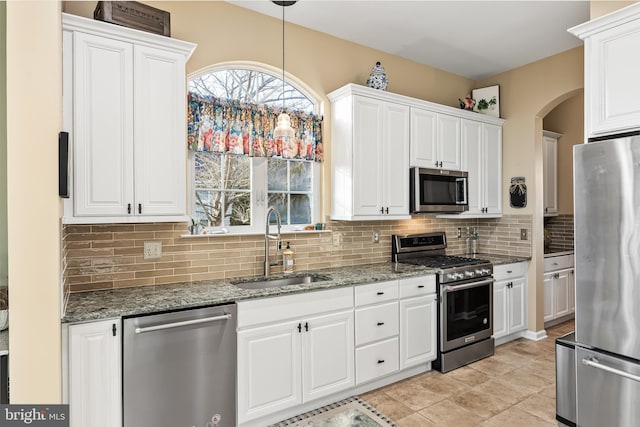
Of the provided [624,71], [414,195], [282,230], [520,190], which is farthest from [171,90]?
[520,190]

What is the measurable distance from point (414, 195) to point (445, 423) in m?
1.87

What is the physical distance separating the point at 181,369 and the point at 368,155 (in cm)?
217

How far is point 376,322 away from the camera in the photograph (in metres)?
2.94

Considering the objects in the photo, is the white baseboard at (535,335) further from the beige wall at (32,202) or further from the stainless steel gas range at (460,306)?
the beige wall at (32,202)

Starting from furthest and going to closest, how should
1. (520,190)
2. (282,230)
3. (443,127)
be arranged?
1. (520,190)
2. (443,127)
3. (282,230)

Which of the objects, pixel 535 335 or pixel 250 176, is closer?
pixel 250 176

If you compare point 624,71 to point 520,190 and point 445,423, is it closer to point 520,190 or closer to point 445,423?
point 520,190


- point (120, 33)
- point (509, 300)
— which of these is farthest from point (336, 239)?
point (120, 33)

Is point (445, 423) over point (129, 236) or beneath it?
beneath

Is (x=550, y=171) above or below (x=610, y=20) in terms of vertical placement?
below

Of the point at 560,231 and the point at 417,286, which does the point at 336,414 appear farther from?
the point at 560,231

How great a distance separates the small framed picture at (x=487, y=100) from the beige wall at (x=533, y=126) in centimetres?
10

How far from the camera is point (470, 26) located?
3.30 meters

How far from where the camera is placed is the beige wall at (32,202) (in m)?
1.63
